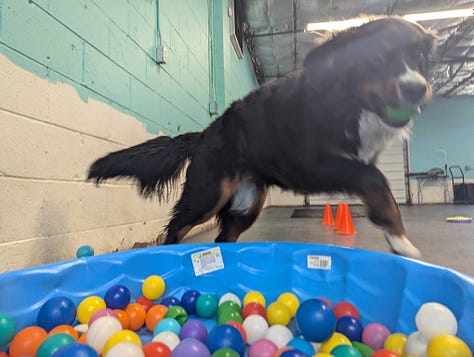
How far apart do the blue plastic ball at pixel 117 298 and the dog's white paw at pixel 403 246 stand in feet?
4.14

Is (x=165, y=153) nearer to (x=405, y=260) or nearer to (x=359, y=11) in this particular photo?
(x=405, y=260)

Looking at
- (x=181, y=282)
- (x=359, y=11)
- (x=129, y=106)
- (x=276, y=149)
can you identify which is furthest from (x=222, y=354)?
(x=359, y=11)

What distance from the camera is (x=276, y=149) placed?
1.99 metres

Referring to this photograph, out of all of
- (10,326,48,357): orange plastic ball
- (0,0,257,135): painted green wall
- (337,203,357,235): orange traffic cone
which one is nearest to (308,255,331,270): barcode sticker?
(10,326,48,357): orange plastic ball

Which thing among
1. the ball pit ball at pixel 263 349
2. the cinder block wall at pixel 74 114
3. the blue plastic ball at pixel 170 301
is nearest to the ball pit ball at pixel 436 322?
the ball pit ball at pixel 263 349

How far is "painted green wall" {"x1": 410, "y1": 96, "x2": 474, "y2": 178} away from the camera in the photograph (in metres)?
11.9

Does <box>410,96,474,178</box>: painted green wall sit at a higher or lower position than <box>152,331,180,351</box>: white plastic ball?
higher

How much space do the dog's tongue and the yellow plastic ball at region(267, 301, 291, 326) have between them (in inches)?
44.5

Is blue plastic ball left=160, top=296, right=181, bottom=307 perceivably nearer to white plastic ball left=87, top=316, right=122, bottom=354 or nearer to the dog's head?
white plastic ball left=87, top=316, right=122, bottom=354

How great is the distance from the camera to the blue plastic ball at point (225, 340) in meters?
1.01

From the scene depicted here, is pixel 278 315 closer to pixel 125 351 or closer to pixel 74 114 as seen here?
pixel 125 351

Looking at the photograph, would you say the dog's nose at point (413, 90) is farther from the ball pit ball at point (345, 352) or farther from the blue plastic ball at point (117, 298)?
the blue plastic ball at point (117, 298)

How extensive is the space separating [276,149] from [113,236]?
1.21 metres

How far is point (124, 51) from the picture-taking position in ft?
7.66
